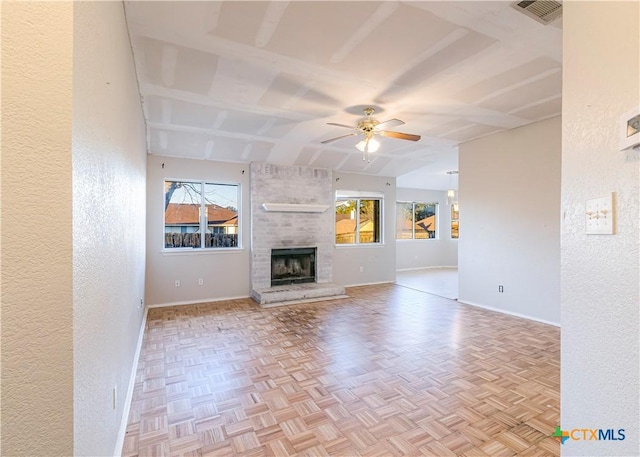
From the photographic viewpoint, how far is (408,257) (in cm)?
905

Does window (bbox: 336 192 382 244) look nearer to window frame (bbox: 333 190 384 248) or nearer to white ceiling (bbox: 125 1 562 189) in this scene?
window frame (bbox: 333 190 384 248)

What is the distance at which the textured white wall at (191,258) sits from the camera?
491cm

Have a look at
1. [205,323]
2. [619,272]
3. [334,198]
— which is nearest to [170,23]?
[619,272]

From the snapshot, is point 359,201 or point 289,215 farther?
point 359,201

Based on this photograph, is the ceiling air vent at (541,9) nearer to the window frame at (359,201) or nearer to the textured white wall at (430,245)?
the window frame at (359,201)

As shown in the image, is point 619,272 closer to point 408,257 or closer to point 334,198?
point 334,198

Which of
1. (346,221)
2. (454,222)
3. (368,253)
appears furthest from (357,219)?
(454,222)

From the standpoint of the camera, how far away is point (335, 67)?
2572 mm

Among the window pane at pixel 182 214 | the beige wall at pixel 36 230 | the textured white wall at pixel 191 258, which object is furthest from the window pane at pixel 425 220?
the beige wall at pixel 36 230

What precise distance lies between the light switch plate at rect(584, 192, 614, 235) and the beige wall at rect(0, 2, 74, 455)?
62.5 inches

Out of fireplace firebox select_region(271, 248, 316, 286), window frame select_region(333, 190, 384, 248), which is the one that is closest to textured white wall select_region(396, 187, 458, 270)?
window frame select_region(333, 190, 384, 248)

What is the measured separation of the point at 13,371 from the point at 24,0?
88 centimetres

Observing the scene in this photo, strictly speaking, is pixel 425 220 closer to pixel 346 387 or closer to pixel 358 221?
pixel 358 221

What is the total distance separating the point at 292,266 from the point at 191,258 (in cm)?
188
